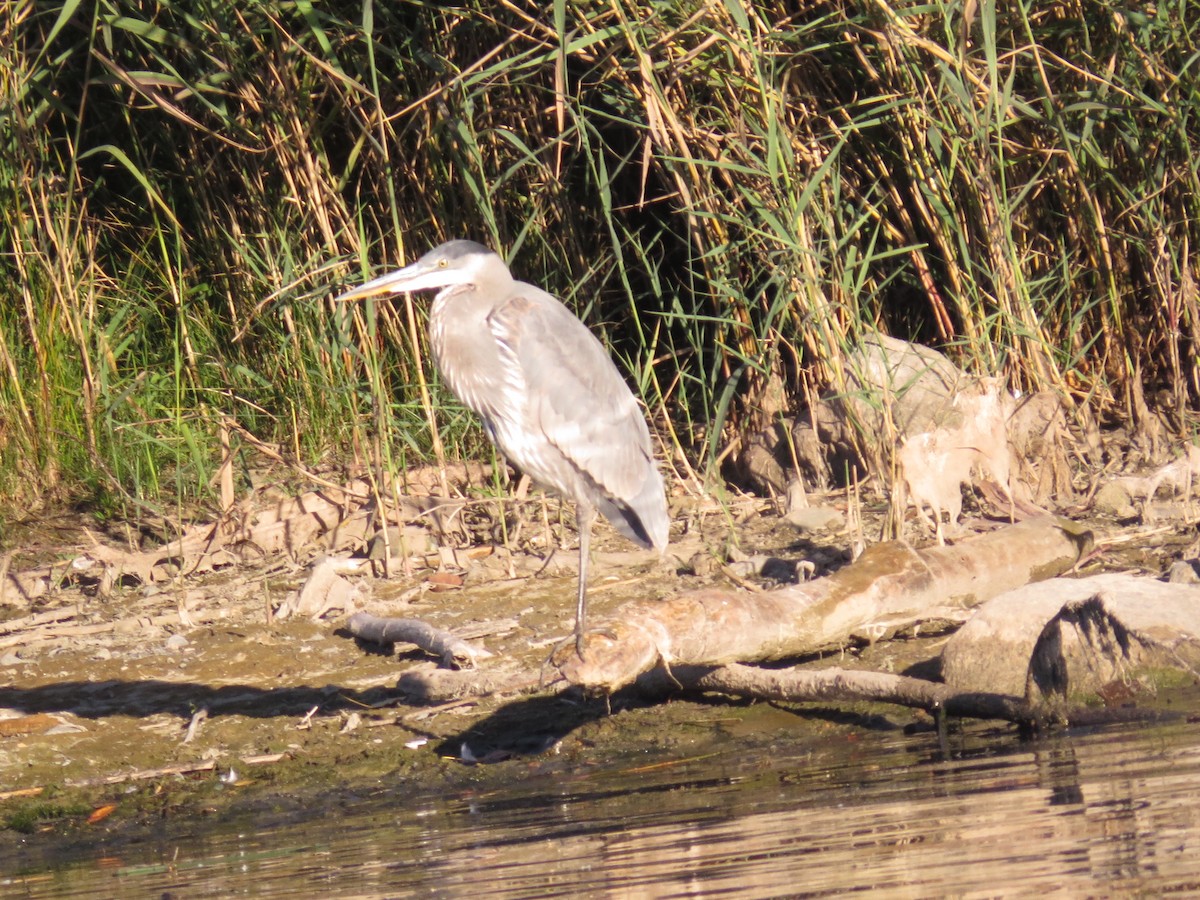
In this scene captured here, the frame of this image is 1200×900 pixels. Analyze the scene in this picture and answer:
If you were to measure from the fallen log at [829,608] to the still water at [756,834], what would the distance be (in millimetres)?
319

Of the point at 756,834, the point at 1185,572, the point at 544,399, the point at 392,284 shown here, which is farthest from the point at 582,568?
the point at 1185,572

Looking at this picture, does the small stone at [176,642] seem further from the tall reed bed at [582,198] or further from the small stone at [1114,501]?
the small stone at [1114,501]

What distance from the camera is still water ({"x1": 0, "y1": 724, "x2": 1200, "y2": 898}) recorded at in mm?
2758

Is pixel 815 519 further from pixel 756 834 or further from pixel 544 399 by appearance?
pixel 756 834

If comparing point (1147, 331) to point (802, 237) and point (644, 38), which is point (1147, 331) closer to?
point (802, 237)

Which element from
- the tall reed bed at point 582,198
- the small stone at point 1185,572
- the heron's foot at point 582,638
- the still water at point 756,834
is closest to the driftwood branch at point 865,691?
the still water at point 756,834

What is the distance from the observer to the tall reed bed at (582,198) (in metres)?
5.71

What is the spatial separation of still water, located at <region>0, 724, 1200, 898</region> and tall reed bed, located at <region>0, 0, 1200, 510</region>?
1926mm

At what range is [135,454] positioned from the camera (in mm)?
6527

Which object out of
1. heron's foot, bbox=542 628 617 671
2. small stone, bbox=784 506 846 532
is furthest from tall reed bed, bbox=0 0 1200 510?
heron's foot, bbox=542 628 617 671

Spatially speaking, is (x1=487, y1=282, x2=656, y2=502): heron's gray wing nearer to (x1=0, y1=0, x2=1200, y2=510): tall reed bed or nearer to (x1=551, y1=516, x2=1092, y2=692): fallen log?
(x1=551, y1=516, x2=1092, y2=692): fallen log

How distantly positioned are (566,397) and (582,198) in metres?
2.18

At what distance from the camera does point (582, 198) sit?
6.95 metres

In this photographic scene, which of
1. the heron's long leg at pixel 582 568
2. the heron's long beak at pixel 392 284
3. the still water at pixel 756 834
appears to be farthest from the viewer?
the heron's long beak at pixel 392 284
